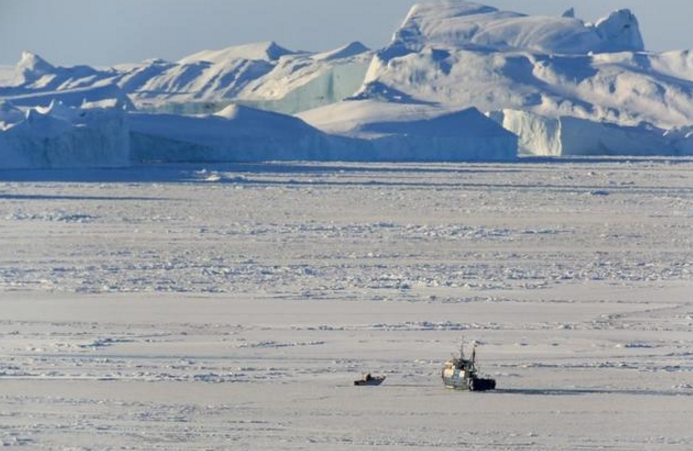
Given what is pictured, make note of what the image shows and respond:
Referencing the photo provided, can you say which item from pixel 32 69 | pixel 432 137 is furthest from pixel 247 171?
pixel 32 69

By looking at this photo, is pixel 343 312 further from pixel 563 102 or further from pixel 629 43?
pixel 629 43

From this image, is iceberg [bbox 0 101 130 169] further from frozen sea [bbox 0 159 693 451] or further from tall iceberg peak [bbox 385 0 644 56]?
tall iceberg peak [bbox 385 0 644 56]

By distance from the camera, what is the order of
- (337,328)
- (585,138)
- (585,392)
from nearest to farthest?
(585,392) → (337,328) → (585,138)

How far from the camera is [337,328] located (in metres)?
9.67

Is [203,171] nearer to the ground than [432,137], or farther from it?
nearer to the ground

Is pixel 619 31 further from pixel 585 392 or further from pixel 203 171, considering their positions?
pixel 585 392

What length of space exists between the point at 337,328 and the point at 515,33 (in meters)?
68.5

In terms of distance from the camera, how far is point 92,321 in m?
9.89

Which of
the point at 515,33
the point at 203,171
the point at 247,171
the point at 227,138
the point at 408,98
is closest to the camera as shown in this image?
the point at 203,171

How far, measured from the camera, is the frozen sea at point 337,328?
22.4ft

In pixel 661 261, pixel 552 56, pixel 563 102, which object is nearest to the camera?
pixel 661 261

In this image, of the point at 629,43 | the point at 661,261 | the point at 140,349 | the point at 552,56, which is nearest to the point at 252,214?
the point at 661,261

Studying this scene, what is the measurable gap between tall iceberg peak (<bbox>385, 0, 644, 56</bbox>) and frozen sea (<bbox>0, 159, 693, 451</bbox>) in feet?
175

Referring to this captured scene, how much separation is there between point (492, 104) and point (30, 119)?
3173cm
